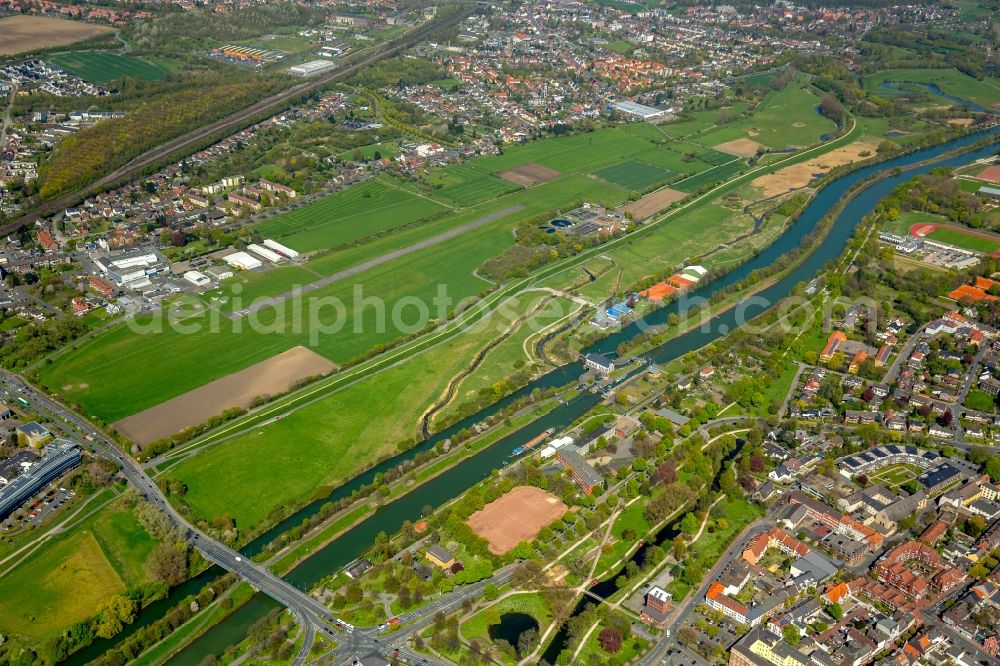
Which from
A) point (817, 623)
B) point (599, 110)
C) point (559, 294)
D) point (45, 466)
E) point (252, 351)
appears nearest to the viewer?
point (817, 623)

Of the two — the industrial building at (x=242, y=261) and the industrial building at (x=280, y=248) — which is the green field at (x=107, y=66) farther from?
the industrial building at (x=242, y=261)

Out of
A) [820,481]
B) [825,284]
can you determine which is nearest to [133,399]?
[820,481]

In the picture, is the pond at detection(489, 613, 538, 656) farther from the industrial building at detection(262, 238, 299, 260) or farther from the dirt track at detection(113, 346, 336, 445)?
the industrial building at detection(262, 238, 299, 260)

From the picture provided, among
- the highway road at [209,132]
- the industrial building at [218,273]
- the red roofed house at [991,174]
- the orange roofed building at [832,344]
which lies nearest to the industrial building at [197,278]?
the industrial building at [218,273]

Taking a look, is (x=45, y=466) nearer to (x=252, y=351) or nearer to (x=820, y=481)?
(x=252, y=351)

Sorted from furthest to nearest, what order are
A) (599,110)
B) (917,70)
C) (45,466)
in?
(917,70)
(599,110)
(45,466)

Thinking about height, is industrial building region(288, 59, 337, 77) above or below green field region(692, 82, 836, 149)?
below

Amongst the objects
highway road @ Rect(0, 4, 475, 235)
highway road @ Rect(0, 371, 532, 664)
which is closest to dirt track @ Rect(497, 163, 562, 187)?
highway road @ Rect(0, 4, 475, 235)
